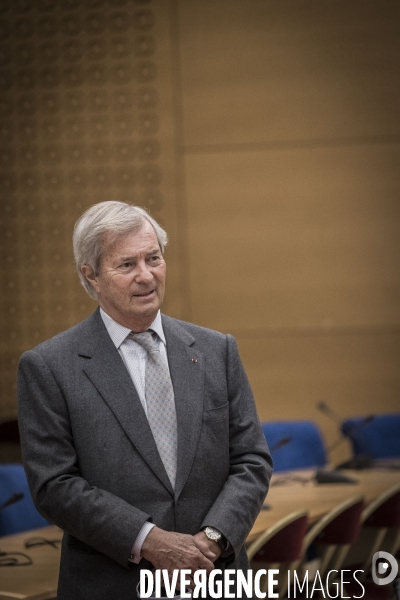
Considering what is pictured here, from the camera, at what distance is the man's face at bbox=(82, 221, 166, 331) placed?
203 cm

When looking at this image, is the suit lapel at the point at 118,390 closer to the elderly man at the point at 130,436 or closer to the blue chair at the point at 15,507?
the elderly man at the point at 130,436

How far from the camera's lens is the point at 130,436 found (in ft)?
6.49

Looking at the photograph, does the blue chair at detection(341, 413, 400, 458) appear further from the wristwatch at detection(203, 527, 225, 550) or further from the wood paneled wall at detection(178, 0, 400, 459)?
the wristwatch at detection(203, 527, 225, 550)

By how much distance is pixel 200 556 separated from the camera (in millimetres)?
1911

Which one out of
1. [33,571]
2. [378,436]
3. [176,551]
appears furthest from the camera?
[378,436]

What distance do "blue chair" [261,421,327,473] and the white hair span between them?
3.14 meters

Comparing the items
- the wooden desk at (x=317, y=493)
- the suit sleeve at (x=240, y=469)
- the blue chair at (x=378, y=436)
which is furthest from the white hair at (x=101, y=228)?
the blue chair at (x=378, y=436)

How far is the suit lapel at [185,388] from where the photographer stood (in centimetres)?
200

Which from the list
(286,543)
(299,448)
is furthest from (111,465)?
(299,448)

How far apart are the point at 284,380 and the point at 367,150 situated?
1834 mm

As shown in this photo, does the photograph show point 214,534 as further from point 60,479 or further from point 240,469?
point 60,479

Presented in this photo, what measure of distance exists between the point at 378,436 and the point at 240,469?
3.59 metres

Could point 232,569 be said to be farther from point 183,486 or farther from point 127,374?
point 127,374

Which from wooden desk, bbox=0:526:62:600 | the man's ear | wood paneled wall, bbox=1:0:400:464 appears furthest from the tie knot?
wood paneled wall, bbox=1:0:400:464
